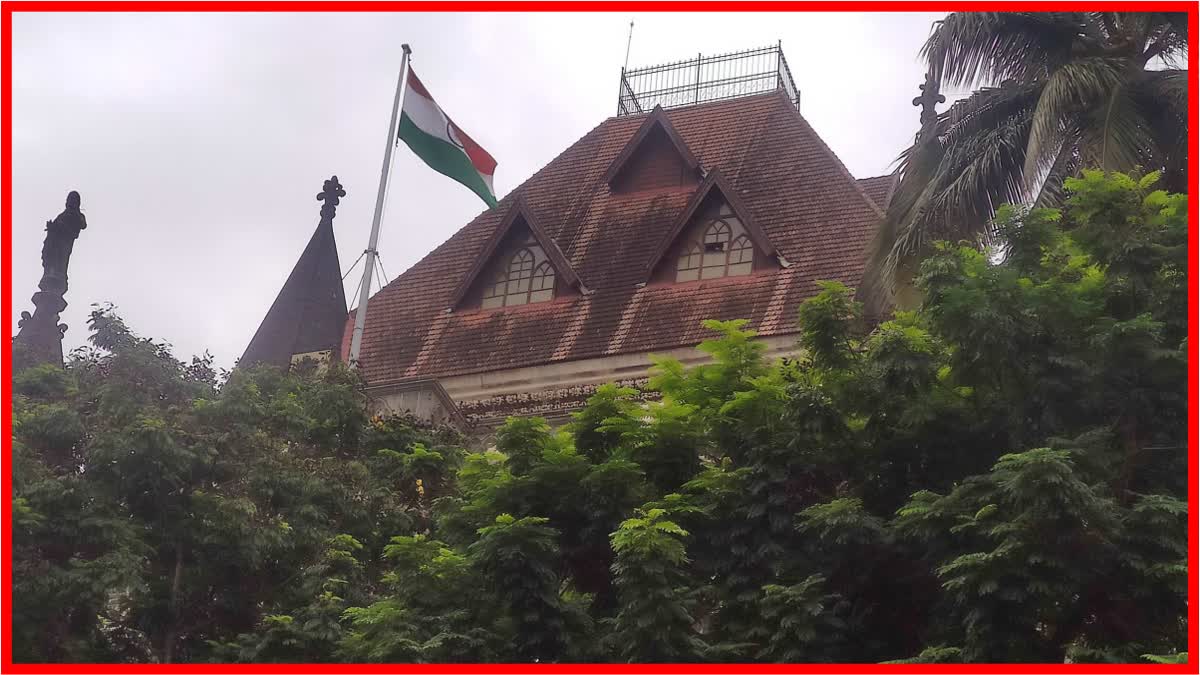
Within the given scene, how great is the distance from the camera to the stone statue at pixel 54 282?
1908 cm

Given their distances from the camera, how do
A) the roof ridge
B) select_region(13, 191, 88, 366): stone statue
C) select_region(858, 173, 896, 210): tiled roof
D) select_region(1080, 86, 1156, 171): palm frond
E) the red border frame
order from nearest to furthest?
the red border frame < select_region(1080, 86, 1156, 171): palm frond < select_region(13, 191, 88, 366): stone statue < select_region(858, 173, 896, 210): tiled roof < the roof ridge

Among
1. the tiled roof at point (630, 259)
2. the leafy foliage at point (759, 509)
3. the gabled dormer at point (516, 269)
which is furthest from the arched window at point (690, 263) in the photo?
the leafy foliage at point (759, 509)

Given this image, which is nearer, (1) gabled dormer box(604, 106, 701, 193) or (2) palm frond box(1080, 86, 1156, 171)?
(2) palm frond box(1080, 86, 1156, 171)

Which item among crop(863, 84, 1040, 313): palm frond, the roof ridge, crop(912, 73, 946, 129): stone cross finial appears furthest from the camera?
the roof ridge

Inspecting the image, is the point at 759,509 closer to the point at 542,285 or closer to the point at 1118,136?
the point at 1118,136

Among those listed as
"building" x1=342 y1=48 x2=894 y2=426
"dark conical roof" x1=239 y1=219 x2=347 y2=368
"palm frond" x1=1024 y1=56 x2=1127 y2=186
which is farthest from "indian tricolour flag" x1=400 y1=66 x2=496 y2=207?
"palm frond" x1=1024 y1=56 x2=1127 y2=186

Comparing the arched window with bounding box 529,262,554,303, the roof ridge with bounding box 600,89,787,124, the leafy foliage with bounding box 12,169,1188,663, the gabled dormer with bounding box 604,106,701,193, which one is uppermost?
the roof ridge with bounding box 600,89,787,124

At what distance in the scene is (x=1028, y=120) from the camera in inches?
672

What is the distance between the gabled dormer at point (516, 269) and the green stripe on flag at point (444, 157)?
1.16 meters

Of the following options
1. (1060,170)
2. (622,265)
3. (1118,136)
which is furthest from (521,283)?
(1118,136)

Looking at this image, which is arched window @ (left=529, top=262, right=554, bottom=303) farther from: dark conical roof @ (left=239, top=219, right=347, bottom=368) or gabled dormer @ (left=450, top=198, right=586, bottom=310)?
dark conical roof @ (left=239, top=219, right=347, bottom=368)

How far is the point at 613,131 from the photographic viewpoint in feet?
88.6

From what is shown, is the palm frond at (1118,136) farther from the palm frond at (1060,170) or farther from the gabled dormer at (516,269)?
the gabled dormer at (516,269)

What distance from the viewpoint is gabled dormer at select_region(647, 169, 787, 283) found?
22.5 metres
